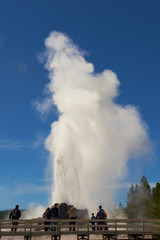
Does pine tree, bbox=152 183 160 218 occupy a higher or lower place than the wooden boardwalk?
higher

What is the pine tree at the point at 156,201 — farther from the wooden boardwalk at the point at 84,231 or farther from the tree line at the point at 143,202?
the wooden boardwalk at the point at 84,231

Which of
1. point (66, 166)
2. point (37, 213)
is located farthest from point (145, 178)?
point (37, 213)

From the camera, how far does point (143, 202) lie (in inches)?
2687

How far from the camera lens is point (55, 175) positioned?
51688mm

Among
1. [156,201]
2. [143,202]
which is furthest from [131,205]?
[156,201]

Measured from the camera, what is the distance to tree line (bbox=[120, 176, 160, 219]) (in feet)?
211

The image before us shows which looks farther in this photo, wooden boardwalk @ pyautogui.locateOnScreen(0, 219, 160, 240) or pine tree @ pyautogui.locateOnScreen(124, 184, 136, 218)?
pine tree @ pyautogui.locateOnScreen(124, 184, 136, 218)

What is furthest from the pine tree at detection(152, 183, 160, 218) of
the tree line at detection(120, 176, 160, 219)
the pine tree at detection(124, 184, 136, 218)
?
the pine tree at detection(124, 184, 136, 218)

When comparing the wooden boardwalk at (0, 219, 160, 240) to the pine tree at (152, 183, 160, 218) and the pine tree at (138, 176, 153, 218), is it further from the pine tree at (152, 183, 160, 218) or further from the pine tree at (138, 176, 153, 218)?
the pine tree at (138, 176, 153, 218)

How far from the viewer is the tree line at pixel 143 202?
6431cm

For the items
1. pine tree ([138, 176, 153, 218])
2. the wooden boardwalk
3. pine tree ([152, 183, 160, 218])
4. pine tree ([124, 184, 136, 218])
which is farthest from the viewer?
pine tree ([124, 184, 136, 218])

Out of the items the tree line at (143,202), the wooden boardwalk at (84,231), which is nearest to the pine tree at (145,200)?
the tree line at (143,202)

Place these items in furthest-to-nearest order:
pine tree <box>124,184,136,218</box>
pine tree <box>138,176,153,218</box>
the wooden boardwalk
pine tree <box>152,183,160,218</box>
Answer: pine tree <box>124,184,136,218</box> → pine tree <box>138,176,153,218</box> → pine tree <box>152,183,160,218</box> → the wooden boardwalk

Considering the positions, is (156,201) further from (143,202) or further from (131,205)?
(131,205)
